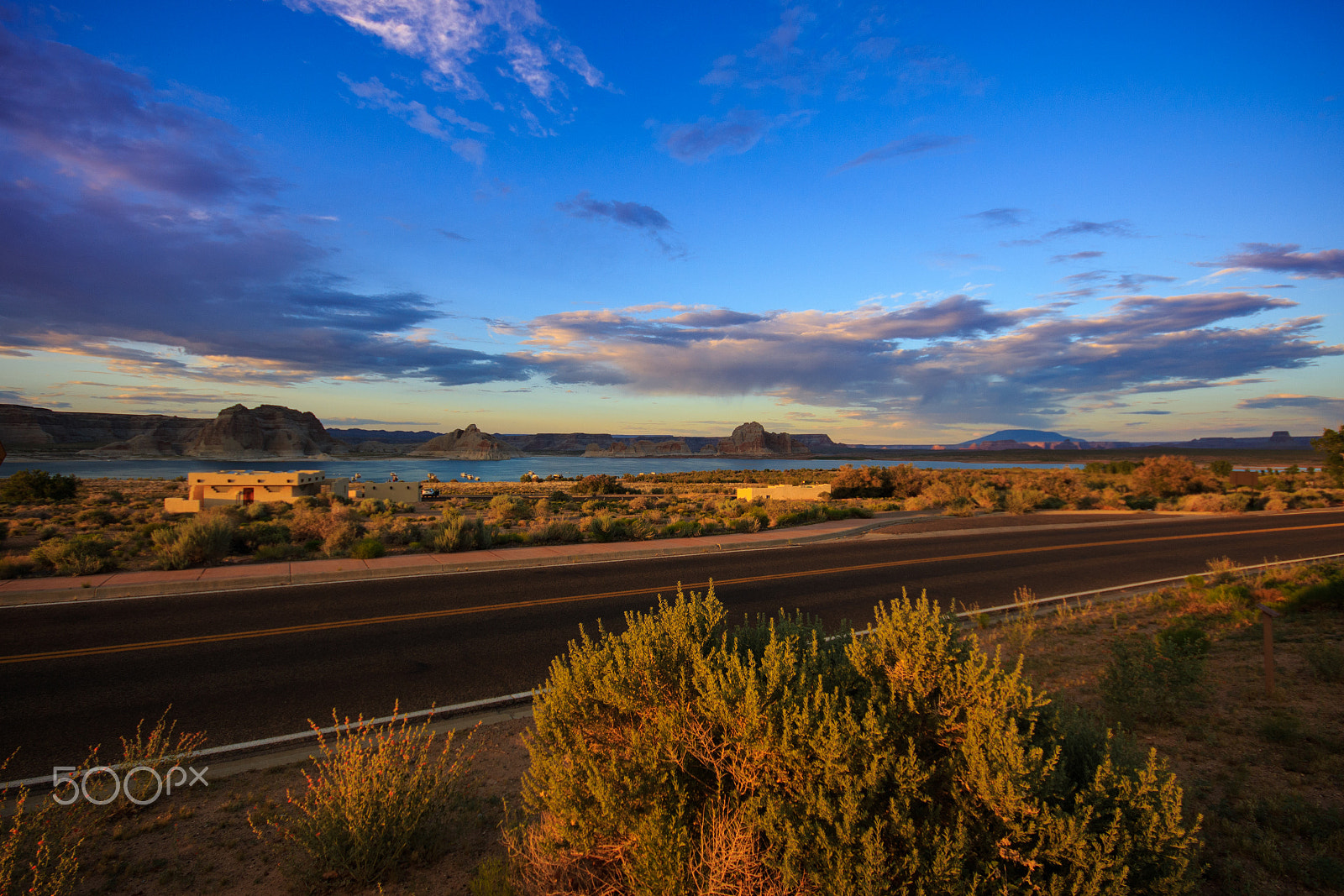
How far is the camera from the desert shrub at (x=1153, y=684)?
549 cm

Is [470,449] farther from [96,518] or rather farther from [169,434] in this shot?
[96,518]

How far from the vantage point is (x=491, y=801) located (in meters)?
4.48

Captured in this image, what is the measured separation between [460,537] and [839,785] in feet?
47.9

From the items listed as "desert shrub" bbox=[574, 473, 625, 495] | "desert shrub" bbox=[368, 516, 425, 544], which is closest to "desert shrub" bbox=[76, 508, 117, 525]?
"desert shrub" bbox=[368, 516, 425, 544]

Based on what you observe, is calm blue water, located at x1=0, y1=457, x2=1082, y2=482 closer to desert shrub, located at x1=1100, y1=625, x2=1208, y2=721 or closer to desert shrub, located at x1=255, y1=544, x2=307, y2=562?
desert shrub, located at x1=255, y1=544, x2=307, y2=562

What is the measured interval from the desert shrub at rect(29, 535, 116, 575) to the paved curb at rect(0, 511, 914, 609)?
0.43 m

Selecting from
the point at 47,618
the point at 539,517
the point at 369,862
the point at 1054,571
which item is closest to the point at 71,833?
the point at 369,862

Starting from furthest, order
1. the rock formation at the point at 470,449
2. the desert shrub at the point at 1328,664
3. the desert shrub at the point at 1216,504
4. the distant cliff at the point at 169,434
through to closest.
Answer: the rock formation at the point at 470,449
the distant cliff at the point at 169,434
the desert shrub at the point at 1216,504
the desert shrub at the point at 1328,664

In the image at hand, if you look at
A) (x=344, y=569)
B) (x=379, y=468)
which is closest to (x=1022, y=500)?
(x=344, y=569)

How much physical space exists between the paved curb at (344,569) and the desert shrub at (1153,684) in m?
10.6

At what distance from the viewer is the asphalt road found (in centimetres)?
602

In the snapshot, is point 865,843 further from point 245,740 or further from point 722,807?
point 245,740

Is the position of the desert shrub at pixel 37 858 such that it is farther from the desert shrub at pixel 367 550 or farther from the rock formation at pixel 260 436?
the rock formation at pixel 260 436

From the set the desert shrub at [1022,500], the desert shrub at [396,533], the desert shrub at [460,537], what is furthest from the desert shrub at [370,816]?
the desert shrub at [1022,500]
